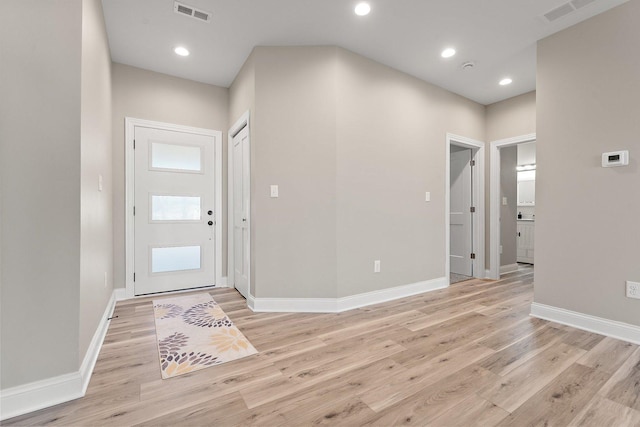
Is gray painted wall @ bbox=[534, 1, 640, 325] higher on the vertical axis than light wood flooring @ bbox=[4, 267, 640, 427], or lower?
higher

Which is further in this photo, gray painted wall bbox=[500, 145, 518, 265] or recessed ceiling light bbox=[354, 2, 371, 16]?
gray painted wall bbox=[500, 145, 518, 265]

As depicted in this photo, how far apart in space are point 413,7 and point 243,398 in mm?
3180

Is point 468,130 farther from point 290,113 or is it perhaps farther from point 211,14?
point 211,14

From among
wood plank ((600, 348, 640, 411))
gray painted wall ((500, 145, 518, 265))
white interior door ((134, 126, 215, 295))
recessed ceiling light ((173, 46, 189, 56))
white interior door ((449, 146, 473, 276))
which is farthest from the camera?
gray painted wall ((500, 145, 518, 265))

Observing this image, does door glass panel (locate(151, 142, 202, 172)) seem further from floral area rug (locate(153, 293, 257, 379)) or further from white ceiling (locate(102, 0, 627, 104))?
floral area rug (locate(153, 293, 257, 379))

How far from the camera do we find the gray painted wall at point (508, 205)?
4.72 metres

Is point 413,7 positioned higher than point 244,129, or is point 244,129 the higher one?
point 413,7

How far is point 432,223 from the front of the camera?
3770 mm

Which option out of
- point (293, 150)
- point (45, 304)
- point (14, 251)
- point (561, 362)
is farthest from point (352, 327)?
point (14, 251)

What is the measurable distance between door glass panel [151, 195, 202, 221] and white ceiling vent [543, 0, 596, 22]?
4.21 meters

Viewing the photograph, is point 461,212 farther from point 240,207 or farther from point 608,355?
point 240,207

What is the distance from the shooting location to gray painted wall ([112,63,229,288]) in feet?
10.9

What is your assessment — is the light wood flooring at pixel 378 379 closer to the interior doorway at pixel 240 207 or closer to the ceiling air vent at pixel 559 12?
the interior doorway at pixel 240 207

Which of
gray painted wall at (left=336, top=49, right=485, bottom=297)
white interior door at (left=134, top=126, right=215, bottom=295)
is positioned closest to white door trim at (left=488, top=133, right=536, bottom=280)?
gray painted wall at (left=336, top=49, right=485, bottom=297)
